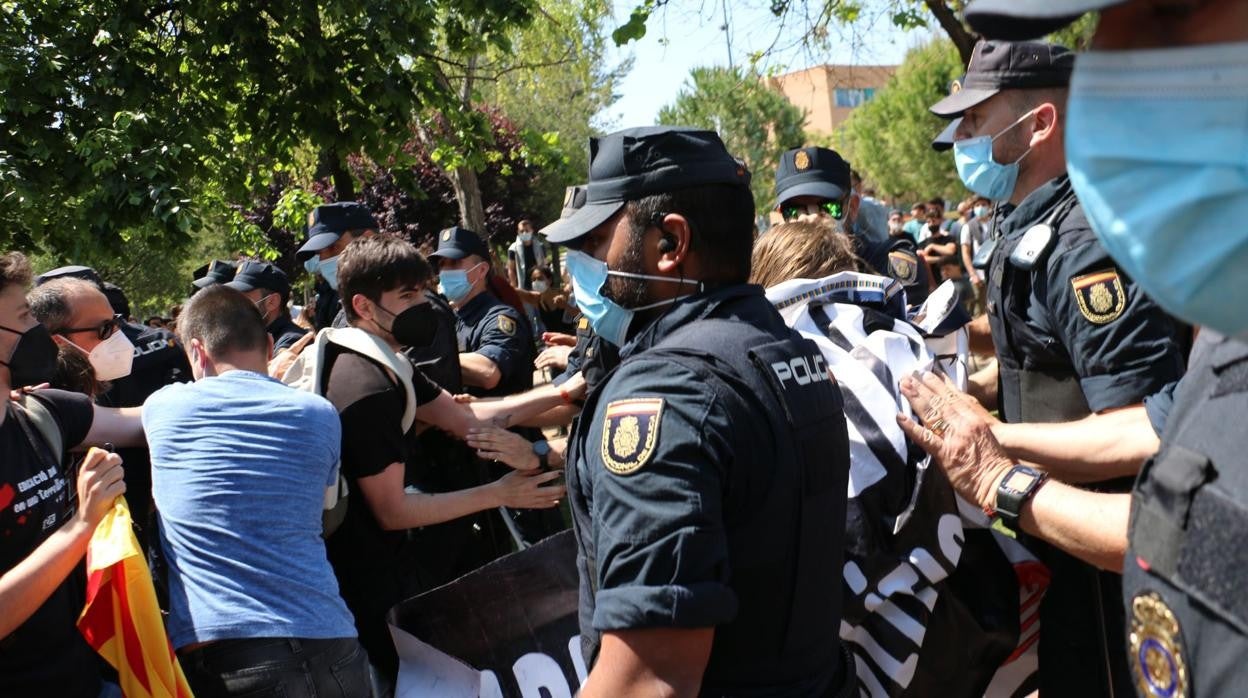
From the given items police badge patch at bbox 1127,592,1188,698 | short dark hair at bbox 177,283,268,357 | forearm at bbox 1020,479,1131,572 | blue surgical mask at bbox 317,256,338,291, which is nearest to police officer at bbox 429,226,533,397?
blue surgical mask at bbox 317,256,338,291

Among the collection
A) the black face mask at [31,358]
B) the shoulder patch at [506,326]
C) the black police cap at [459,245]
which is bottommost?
the shoulder patch at [506,326]

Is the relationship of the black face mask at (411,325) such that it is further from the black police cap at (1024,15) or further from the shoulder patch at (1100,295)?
the black police cap at (1024,15)

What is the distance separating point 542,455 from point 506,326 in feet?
7.68

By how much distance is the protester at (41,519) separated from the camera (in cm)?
267

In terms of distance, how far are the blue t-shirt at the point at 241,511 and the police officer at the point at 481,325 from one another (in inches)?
97.9

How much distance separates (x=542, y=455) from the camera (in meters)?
3.78

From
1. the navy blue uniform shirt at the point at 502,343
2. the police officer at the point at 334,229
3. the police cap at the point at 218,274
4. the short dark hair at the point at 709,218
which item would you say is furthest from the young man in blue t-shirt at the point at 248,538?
the police cap at the point at 218,274

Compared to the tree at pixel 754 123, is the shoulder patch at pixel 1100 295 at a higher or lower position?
higher

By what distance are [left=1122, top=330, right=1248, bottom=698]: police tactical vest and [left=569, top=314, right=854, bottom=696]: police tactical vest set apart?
662mm

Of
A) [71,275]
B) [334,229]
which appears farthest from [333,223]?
[71,275]

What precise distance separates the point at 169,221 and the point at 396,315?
2.81 metres

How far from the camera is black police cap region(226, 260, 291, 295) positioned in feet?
21.3

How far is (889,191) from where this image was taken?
6094 centimetres

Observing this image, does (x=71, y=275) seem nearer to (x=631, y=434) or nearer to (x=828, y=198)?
(x=828, y=198)
